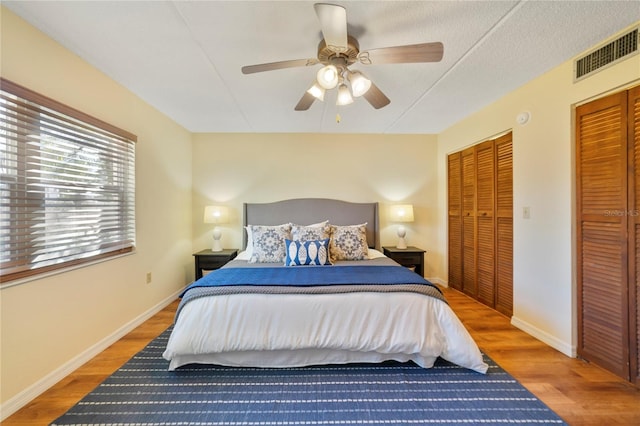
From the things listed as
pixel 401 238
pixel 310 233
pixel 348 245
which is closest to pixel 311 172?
pixel 310 233

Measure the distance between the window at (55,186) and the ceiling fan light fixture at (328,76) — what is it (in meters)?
1.87

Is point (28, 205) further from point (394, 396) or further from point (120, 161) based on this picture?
point (394, 396)

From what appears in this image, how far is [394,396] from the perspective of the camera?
1.63 m

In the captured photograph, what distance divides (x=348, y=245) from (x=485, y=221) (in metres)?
1.69

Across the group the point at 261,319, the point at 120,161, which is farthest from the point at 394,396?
the point at 120,161

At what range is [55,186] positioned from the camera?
182cm

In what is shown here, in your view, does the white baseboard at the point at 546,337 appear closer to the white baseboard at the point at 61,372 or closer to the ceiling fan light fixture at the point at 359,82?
the ceiling fan light fixture at the point at 359,82

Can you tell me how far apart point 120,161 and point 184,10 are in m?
→ 1.59

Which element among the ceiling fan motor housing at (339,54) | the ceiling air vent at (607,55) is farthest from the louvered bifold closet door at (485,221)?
the ceiling fan motor housing at (339,54)

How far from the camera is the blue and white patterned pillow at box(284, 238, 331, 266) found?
9.00 ft

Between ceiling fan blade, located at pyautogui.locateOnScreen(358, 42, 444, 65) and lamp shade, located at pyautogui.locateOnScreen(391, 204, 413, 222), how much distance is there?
2408mm

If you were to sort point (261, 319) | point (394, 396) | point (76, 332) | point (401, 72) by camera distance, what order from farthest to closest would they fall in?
point (401, 72), point (76, 332), point (261, 319), point (394, 396)

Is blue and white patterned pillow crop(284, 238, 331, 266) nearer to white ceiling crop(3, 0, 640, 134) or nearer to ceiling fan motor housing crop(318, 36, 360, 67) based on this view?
white ceiling crop(3, 0, 640, 134)

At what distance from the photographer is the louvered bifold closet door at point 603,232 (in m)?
1.77
